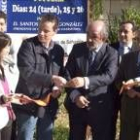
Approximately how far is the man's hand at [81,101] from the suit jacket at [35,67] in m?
0.32

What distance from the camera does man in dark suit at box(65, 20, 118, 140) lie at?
21.5ft

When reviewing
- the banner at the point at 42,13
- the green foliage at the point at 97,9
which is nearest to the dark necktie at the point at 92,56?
the banner at the point at 42,13

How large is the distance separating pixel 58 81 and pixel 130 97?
75 cm

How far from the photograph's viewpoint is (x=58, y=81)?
6.58m

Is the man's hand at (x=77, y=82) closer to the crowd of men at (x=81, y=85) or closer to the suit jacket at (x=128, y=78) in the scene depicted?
the crowd of men at (x=81, y=85)

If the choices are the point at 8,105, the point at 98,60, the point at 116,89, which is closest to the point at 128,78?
the point at 116,89

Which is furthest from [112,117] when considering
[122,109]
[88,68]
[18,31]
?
[18,31]

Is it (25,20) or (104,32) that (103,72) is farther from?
(25,20)

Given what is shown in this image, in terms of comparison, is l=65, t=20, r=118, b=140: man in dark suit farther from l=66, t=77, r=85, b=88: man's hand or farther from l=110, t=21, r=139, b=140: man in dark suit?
l=110, t=21, r=139, b=140: man in dark suit

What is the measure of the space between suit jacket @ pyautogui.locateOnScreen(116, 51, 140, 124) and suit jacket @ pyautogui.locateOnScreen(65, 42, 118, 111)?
105mm

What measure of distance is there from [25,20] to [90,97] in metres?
2.70

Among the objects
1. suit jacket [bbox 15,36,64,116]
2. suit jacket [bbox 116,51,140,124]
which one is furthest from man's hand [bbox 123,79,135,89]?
suit jacket [bbox 15,36,64,116]

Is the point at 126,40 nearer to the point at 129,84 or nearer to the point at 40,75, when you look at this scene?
the point at 129,84

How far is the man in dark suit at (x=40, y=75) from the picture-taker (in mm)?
6676
